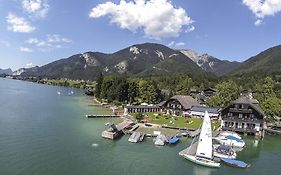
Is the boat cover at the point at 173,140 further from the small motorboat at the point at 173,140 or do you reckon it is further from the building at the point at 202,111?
the building at the point at 202,111

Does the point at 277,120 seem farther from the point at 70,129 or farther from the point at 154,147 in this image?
the point at 70,129

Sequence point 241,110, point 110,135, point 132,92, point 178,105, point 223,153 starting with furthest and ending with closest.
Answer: point 132,92, point 178,105, point 241,110, point 110,135, point 223,153

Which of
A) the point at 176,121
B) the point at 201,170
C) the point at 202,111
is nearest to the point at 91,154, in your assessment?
the point at 201,170

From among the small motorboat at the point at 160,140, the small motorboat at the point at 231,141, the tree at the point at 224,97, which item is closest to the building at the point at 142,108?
the tree at the point at 224,97

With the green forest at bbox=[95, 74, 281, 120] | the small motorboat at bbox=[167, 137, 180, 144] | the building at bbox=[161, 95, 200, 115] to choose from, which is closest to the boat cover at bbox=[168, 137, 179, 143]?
the small motorboat at bbox=[167, 137, 180, 144]

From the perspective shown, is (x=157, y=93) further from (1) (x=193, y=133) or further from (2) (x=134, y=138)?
(2) (x=134, y=138)

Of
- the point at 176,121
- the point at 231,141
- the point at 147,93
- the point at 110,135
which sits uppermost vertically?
the point at 147,93

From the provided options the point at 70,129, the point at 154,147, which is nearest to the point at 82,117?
the point at 70,129
